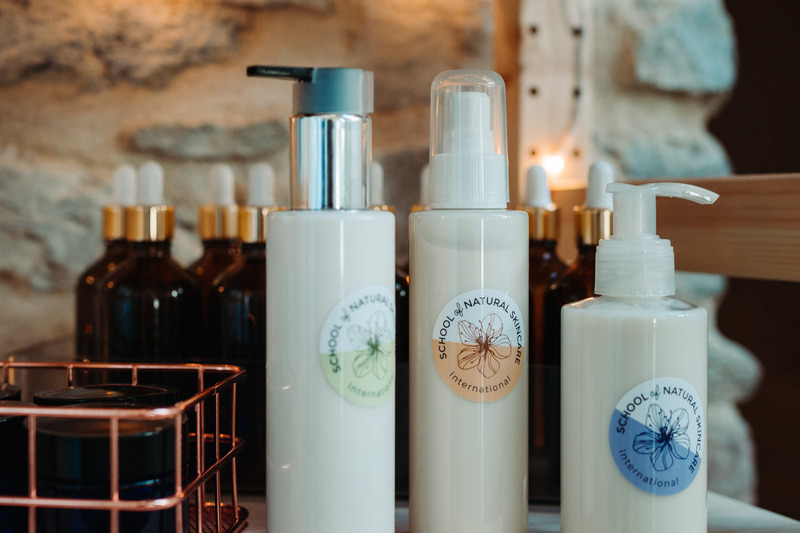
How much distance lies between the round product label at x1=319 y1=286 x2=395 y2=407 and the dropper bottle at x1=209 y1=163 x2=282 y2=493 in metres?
0.13

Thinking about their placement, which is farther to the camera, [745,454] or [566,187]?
[745,454]

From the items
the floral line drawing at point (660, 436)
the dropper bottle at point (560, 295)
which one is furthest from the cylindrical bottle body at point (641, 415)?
the dropper bottle at point (560, 295)

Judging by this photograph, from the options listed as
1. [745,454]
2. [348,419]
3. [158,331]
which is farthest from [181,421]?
[745,454]

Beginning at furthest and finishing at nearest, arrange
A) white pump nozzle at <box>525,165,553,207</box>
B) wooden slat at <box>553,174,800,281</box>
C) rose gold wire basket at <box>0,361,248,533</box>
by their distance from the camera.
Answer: white pump nozzle at <box>525,165,553,207</box>
wooden slat at <box>553,174,800,281</box>
rose gold wire basket at <box>0,361,248,533</box>

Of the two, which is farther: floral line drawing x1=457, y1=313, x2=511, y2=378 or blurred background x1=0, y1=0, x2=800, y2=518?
blurred background x1=0, y1=0, x2=800, y2=518

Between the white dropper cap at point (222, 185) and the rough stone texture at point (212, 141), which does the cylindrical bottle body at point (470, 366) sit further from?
the rough stone texture at point (212, 141)

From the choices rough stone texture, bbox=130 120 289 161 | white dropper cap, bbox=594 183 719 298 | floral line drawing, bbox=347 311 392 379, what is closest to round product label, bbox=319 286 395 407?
floral line drawing, bbox=347 311 392 379

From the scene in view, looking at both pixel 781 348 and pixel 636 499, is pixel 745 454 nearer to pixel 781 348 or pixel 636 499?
pixel 781 348

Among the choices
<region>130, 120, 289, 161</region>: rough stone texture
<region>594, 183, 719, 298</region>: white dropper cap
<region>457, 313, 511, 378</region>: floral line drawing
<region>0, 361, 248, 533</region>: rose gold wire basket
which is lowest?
<region>0, 361, 248, 533</region>: rose gold wire basket

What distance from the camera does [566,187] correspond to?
64cm

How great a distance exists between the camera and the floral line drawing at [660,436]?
366mm

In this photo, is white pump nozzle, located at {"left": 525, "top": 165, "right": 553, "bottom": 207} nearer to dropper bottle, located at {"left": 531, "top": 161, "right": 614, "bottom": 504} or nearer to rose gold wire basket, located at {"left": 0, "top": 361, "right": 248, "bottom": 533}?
dropper bottle, located at {"left": 531, "top": 161, "right": 614, "bottom": 504}

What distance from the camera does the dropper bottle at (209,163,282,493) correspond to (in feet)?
1.58

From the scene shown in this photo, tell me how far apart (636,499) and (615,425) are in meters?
0.04
